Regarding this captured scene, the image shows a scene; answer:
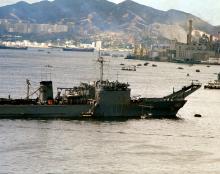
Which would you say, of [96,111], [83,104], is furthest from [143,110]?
[83,104]

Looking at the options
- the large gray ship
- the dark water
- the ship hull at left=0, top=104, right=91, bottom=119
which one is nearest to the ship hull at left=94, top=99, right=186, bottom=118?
the large gray ship

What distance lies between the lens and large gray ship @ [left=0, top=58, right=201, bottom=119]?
5731cm

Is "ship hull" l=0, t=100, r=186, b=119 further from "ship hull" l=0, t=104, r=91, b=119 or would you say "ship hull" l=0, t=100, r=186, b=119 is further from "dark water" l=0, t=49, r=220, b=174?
"dark water" l=0, t=49, r=220, b=174

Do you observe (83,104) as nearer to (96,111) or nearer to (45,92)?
(96,111)

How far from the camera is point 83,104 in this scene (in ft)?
193

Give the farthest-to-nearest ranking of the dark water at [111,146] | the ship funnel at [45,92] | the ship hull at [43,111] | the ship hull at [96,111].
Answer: the ship funnel at [45,92] → the ship hull at [96,111] → the ship hull at [43,111] → the dark water at [111,146]

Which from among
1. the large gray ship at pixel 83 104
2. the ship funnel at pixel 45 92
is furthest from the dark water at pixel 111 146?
the ship funnel at pixel 45 92

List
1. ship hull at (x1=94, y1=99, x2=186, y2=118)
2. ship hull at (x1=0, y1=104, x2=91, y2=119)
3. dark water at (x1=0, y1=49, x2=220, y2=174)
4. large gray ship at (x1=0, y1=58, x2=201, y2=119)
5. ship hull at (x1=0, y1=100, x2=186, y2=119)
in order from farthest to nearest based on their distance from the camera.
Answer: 1. ship hull at (x1=94, y1=99, x2=186, y2=118)
2. large gray ship at (x1=0, y1=58, x2=201, y2=119)
3. ship hull at (x1=0, y1=100, x2=186, y2=119)
4. ship hull at (x1=0, y1=104, x2=91, y2=119)
5. dark water at (x1=0, y1=49, x2=220, y2=174)

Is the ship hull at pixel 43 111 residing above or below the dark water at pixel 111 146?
above

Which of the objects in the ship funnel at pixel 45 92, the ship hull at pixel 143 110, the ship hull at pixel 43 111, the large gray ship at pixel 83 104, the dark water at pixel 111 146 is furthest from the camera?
the ship hull at pixel 143 110

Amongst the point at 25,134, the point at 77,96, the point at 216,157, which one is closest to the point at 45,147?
the point at 25,134

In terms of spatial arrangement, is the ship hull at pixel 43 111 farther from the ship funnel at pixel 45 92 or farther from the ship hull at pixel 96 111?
the ship funnel at pixel 45 92

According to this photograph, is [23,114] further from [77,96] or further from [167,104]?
[167,104]

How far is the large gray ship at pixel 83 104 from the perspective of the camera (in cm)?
5731
